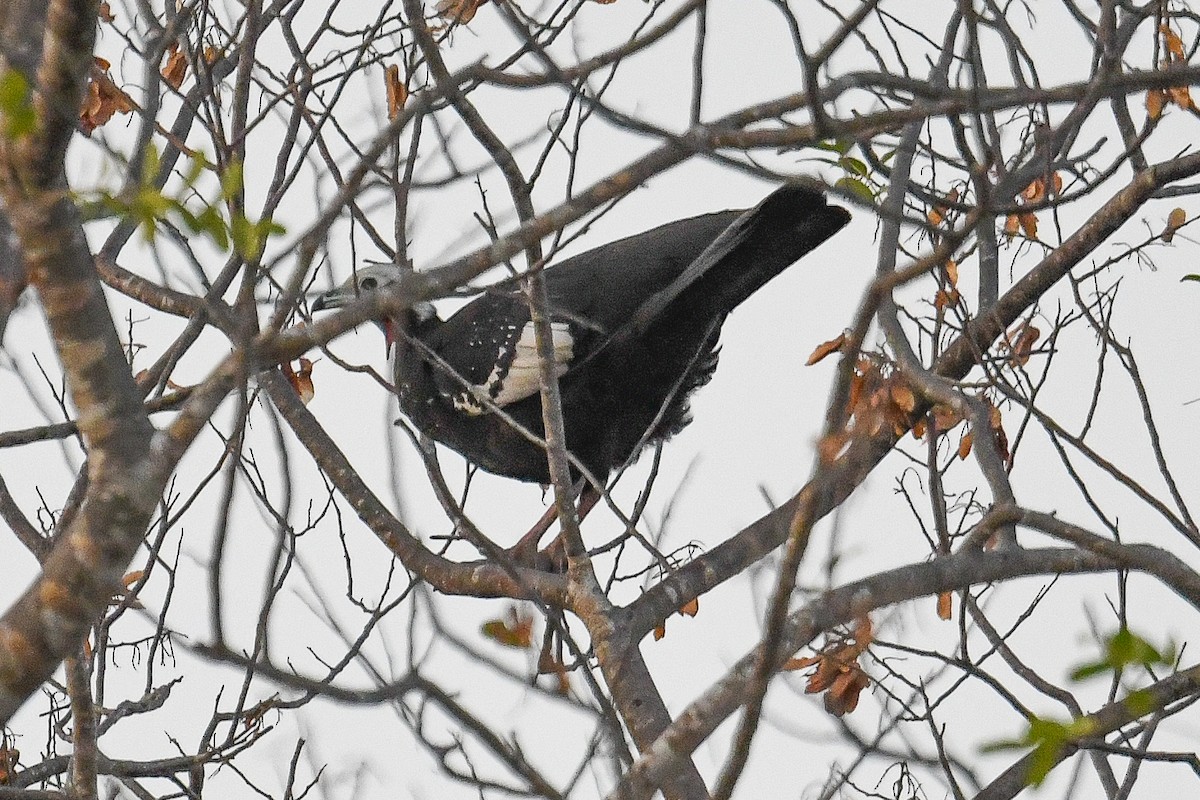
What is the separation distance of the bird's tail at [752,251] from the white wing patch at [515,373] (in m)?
0.32

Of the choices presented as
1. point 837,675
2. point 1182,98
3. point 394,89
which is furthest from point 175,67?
point 1182,98

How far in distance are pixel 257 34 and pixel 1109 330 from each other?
224cm

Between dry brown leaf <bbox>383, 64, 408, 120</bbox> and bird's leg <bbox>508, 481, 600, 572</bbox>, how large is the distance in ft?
5.56

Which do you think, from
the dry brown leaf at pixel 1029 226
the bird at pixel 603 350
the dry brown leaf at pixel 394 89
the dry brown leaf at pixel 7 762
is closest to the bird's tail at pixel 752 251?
the bird at pixel 603 350

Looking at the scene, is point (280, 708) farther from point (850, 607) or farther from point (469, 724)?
point (469, 724)

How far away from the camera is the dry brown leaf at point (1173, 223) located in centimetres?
435

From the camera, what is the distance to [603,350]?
5.53m

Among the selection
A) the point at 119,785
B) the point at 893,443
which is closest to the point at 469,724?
the point at 893,443

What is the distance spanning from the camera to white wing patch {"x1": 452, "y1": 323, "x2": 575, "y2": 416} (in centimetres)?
562

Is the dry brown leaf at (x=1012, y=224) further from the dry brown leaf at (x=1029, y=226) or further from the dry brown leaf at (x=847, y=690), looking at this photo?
the dry brown leaf at (x=847, y=690)

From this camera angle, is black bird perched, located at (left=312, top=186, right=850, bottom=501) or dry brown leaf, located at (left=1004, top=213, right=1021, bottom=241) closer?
dry brown leaf, located at (left=1004, top=213, right=1021, bottom=241)

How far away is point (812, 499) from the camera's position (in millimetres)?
1885

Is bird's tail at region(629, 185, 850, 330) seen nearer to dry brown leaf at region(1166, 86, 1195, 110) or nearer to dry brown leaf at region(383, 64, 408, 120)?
dry brown leaf at region(1166, 86, 1195, 110)

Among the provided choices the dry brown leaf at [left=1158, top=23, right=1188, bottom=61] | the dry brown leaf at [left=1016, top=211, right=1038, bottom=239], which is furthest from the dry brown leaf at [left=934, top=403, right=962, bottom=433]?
the dry brown leaf at [left=1158, top=23, right=1188, bottom=61]
